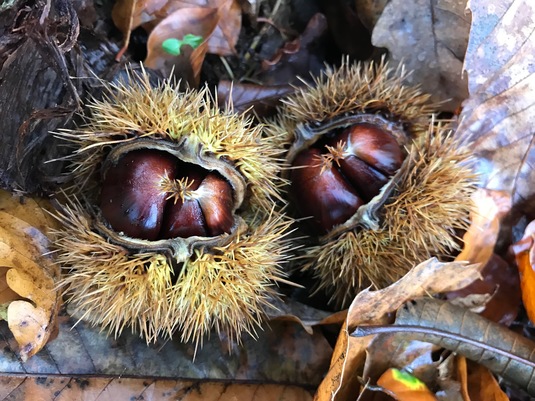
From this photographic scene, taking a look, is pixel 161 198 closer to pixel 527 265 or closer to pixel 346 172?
pixel 346 172

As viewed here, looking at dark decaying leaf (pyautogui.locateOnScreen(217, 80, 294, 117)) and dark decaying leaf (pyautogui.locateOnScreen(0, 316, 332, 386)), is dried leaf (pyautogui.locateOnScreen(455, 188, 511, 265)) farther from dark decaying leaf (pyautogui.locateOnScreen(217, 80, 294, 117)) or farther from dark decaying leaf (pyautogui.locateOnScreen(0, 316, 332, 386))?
dark decaying leaf (pyautogui.locateOnScreen(217, 80, 294, 117))

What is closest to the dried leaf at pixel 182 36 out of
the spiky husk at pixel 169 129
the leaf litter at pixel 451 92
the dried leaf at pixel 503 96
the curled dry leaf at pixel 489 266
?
the leaf litter at pixel 451 92

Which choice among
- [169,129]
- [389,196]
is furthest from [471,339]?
[169,129]

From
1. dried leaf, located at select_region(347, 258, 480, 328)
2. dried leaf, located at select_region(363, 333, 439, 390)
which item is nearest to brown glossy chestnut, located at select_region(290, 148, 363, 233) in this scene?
dried leaf, located at select_region(347, 258, 480, 328)

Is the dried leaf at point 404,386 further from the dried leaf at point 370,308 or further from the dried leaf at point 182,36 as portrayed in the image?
the dried leaf at point 182,36

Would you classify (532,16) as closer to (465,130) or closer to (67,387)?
(465,130)
